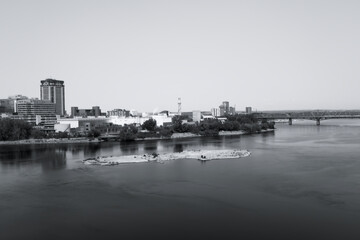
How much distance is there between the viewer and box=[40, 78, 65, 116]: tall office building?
43000 millimetres

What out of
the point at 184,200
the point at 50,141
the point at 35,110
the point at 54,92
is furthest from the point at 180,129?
the point at 54,92

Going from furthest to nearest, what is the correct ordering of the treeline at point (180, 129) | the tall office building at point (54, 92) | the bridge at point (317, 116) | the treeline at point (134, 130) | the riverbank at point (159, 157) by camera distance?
the tall office building at point (54, 92), the bridge at point (317, 116), the treeline at point (180, 129), the treeline at point (134, 130), the riverbank at point (159, 157)

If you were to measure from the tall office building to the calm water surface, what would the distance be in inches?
1375

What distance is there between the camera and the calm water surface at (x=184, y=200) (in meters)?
4.91

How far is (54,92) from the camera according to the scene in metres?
43.5

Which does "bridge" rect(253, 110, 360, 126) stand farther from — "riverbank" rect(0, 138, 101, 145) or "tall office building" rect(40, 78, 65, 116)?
"tall office building" rect(40, 78, 65, 116)

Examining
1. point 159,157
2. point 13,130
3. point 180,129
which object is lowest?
point 159,157

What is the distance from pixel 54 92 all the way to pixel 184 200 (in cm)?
4055

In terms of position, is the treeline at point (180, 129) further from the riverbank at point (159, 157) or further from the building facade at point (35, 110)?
the building facade at point (35, 110)

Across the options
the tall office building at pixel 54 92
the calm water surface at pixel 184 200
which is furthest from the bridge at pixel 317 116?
the calm water surface at pixel 184 200

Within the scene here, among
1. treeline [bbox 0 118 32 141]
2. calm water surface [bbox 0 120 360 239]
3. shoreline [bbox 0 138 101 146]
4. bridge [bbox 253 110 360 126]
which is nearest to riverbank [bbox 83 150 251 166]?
calm water surface [bbox 0 120 360 239]

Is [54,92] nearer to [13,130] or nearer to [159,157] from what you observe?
[13,130]

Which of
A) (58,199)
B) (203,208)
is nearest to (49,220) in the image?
(58,199)

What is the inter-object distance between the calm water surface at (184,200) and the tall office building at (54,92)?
34928 mm
